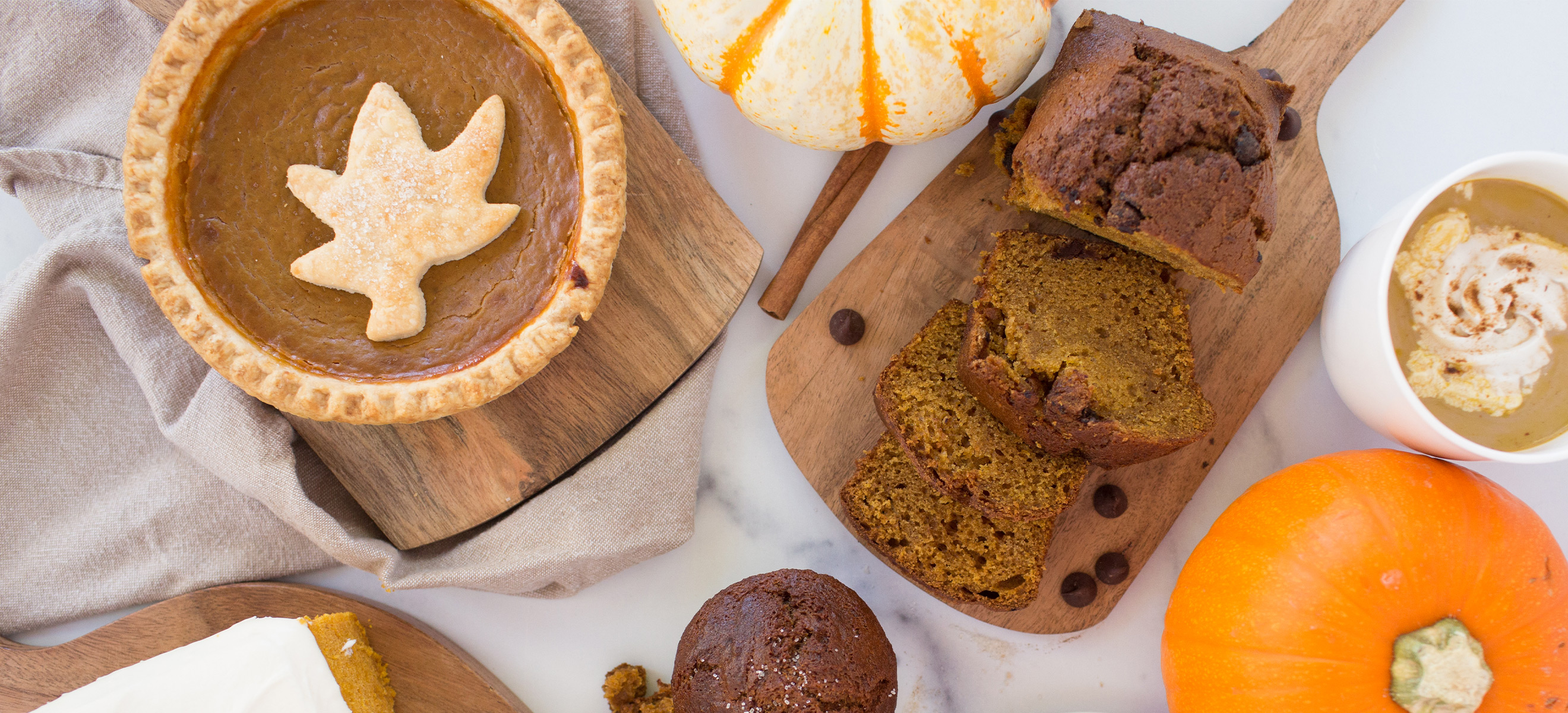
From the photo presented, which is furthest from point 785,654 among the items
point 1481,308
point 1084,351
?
point 1481,308

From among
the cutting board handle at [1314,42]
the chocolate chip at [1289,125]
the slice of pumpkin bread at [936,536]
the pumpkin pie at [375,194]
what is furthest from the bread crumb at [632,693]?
the cutting board handle at [1314,42]

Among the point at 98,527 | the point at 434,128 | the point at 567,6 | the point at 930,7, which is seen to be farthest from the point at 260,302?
the point at 930,7

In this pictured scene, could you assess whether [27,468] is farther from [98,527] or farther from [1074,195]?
[1074,195]

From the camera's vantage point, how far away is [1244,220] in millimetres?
2326

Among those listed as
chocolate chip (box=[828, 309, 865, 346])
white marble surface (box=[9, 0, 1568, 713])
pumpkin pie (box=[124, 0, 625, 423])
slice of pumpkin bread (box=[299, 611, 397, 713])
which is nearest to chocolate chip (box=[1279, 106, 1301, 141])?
white marble surface (box=[9, 0, 1568, 713])

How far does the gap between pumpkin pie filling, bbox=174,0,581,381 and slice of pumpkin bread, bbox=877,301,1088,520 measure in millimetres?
1127

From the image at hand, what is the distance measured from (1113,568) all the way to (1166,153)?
4.37ft

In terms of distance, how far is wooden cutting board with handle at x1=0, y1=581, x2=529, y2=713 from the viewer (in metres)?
2.86

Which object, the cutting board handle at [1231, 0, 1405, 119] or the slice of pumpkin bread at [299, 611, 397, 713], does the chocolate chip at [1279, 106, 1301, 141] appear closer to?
the cutting board handle at [1231, 0, 1405, 119]

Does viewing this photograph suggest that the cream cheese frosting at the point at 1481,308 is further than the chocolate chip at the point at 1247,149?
Yes

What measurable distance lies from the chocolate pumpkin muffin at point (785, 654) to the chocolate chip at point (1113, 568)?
748 mm

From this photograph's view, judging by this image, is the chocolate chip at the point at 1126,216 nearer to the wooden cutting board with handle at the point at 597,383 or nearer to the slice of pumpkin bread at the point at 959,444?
the slice of pumpkin bread at the point at 959,444

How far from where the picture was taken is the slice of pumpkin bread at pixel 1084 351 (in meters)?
2.51

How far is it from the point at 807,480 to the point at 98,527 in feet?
7.75
